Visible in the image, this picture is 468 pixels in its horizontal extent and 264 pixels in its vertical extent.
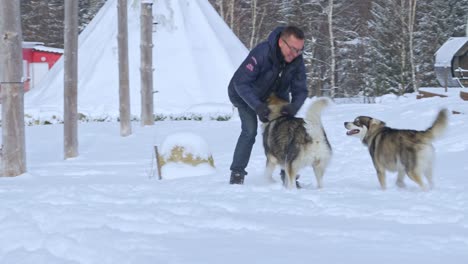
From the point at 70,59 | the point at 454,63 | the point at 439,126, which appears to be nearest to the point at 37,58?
the point at 454,63

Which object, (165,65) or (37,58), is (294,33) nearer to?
(165,65)

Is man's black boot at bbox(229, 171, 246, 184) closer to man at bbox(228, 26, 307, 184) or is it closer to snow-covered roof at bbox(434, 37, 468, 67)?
man at bbox(228, 26, 307, 184)

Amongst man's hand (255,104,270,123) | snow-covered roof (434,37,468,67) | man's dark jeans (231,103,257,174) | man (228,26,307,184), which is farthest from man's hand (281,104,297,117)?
snow-covered roof (434,37,468,67)

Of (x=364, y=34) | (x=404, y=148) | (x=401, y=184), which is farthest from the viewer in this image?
(x=364, y=34)

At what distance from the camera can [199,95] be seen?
74.3 feet

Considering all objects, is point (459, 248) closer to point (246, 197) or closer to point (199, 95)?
point (246, 197)

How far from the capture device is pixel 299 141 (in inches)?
231

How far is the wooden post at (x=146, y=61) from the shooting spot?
53.9ft

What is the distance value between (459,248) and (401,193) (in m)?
2.24

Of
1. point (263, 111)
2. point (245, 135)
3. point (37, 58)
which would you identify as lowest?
point (245, 135)

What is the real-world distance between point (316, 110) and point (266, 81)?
0.59m

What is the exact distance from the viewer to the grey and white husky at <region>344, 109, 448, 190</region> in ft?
19.1

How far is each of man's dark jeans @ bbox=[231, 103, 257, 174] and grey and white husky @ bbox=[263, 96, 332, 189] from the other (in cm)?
29

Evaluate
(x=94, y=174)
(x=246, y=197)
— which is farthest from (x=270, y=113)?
(x=94, y=174)
